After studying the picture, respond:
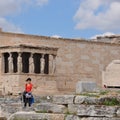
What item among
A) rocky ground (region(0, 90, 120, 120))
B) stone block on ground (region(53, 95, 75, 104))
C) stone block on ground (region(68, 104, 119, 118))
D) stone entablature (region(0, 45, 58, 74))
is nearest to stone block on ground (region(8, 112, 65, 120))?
rocky ground (region(0, 90, 120, 120))

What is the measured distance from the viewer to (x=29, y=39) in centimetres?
4944

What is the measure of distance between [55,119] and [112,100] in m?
1.64

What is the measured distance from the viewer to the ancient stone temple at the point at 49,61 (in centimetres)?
4581

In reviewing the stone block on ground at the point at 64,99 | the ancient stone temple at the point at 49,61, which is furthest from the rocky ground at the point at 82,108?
the ancient stone temple at the point at 49,61

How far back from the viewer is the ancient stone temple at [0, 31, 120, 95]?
4581 centimetres

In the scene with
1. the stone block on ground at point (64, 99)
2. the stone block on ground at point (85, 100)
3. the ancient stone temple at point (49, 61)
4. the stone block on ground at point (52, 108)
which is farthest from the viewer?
the ancient stone temple at point (49, 61)

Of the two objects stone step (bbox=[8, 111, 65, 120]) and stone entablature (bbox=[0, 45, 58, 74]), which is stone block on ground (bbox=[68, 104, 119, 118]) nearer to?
stone step (bbox=[8, 111, 65, 120])

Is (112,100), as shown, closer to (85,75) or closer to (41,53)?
(41,53)

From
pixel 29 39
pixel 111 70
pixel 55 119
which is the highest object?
pixel 29 39

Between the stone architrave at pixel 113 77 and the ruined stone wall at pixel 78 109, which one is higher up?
the stone architrave at pixel 113 77

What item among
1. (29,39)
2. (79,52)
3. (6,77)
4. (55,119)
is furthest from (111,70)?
(79,52)

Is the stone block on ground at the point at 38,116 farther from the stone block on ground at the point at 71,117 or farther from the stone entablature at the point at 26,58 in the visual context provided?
the stone entablature at the point at 26,58

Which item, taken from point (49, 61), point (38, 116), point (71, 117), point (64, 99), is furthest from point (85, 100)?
point (49, 61)

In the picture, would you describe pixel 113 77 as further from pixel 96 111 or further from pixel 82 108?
pixel 96 111
